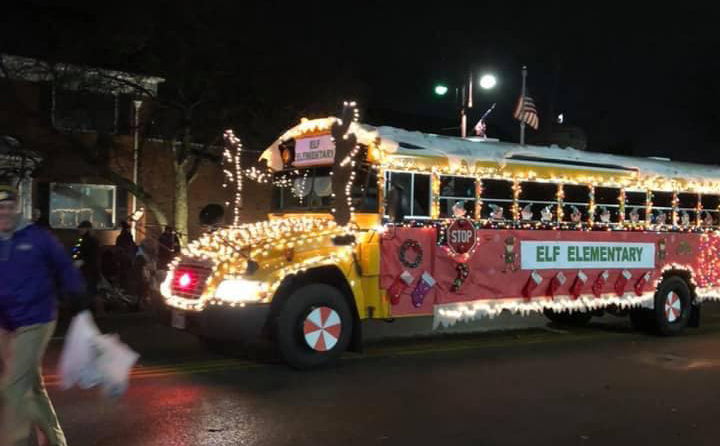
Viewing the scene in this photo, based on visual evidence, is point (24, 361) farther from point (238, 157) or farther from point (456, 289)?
point (456, 289)

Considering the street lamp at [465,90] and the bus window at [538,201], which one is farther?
the street lamp at [465,90]

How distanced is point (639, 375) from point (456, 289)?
2410 mm

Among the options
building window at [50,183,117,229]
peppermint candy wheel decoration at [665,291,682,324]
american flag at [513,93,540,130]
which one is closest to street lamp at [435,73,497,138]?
american flag at [513,93,540,130]

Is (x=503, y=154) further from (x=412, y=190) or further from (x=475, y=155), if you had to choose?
(x=412, y=190)

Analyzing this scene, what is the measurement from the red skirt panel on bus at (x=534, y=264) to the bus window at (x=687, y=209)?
10.1 inches

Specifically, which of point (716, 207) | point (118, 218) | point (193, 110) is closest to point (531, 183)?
point (716, 207)

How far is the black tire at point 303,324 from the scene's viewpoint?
26.3ft

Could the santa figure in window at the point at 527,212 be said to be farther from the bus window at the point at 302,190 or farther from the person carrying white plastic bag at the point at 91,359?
the person carrying white plastic bag at the point at 91,359

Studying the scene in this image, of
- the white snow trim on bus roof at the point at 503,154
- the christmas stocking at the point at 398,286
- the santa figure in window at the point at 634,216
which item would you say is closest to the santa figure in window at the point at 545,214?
the white snow trim on bus roof at the point at 503,154

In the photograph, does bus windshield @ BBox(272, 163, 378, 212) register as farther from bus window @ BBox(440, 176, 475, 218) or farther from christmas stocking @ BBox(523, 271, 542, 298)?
christmas stocking @ BBox(523, 271, 542, 298)

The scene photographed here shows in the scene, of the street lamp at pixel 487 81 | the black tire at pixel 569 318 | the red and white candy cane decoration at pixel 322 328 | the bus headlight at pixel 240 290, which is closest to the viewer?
the bus headlight at pixel 240 290

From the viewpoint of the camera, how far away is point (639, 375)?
8.55 metres

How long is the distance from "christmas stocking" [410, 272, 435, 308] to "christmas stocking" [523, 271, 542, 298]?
178 cm

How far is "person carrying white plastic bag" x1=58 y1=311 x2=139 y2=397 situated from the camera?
4770 mm
